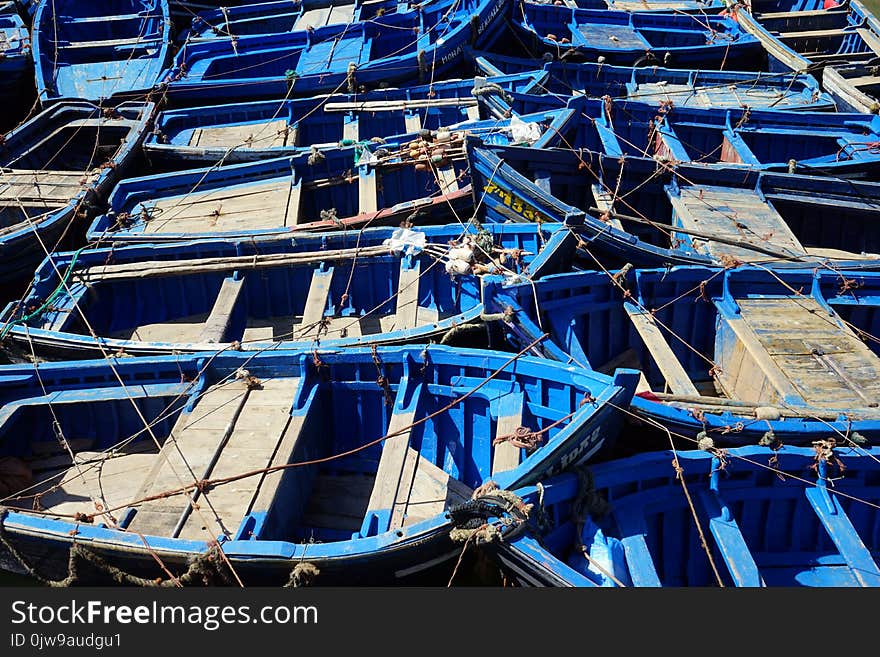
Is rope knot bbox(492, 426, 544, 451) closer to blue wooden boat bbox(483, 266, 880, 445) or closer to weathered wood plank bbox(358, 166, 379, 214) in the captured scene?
blue wooden boat bbox(483, 266, 880, 445)

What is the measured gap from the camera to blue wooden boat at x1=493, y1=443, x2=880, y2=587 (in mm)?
8797

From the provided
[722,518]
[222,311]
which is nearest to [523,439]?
[722,518]

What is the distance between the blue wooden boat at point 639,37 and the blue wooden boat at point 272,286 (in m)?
8.80

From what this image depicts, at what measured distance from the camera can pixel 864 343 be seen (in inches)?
468

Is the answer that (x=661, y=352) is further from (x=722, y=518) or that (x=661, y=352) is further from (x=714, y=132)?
(x=714, y=132)

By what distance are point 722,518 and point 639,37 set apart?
15152 millimetres

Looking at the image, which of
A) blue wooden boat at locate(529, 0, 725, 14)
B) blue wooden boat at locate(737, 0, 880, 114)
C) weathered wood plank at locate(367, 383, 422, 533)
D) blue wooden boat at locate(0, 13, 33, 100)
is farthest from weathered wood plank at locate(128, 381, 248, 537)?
blue wooden boat at locate(529, 0, 725, 14)

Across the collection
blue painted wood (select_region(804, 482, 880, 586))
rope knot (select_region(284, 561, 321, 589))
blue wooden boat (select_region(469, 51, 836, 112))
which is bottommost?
blue painted wood (select_region(804, 482, 880, 586))

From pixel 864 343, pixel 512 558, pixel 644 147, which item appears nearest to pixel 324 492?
pixel 512 558

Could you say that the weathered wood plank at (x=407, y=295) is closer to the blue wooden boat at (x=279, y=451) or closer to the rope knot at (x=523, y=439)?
the blue wooden boat at (x=279, y=451)

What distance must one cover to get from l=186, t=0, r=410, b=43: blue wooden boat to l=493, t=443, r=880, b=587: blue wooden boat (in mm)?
→ 16088

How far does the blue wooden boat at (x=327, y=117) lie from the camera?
56.3 feet

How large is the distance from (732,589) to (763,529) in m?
2.08

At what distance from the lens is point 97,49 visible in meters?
20.8
